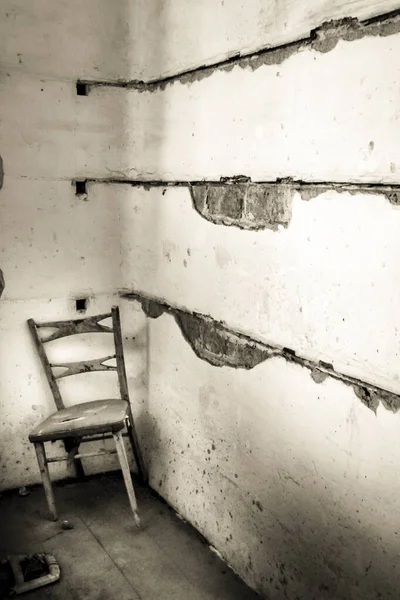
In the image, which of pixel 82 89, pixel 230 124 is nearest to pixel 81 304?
pixel 82 89

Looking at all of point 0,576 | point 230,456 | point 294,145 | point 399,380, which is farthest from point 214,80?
point 0,576

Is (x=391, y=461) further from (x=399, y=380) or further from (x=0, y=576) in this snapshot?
(x=0, y=576)

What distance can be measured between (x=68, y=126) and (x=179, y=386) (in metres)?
1.28

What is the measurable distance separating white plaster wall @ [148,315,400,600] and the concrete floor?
9 centimetres

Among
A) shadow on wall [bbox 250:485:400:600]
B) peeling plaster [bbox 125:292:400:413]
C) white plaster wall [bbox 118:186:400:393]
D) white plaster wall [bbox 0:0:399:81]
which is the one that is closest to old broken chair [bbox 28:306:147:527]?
peeling plaster [bbox 125:292:400:413]

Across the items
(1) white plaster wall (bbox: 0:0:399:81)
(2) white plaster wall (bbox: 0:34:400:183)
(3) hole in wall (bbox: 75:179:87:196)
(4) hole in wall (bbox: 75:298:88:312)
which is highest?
(1) white plaster wall (bbox: 0:0:399:81)

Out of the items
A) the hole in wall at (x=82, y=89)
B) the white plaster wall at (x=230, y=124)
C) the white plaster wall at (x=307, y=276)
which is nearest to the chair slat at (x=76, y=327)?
the white plaster wall at (x=307, y=276)

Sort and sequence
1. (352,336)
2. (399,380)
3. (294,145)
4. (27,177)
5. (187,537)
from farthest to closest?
(27,177), (187,537), (294,145), (352,336), (399,380)

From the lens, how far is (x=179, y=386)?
2492 millimetres

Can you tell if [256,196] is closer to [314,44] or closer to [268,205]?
[268,205]

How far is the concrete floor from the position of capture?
211cm

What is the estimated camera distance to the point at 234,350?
6.82 ft

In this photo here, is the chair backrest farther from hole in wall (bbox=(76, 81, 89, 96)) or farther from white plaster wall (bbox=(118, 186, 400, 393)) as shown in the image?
hole in wall (bbox=(76, 81, 89, 96))

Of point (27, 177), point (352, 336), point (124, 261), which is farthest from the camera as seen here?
point (124, 261)
